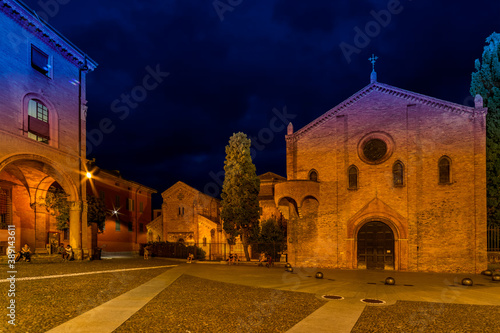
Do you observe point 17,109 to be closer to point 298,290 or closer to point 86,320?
point 86,320

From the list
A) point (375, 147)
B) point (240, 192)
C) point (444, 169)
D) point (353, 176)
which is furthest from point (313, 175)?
point (444, 169)

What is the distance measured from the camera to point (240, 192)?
97.5 feet

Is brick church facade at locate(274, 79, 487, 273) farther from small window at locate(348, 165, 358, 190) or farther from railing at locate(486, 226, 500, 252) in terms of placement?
railing at locate(486, 226, 500, 252)

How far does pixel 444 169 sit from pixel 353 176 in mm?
5346

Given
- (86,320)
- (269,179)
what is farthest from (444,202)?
(269,179)

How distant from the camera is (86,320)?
26.2ft

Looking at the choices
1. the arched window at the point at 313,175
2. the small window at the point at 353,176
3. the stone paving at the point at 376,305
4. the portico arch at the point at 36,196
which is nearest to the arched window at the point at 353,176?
the small window at the point at 353,176

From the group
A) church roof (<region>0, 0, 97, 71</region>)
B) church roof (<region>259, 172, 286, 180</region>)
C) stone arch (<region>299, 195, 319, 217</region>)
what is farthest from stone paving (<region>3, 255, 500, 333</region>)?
church roof (<region>259, 172, 286, 180</region>)

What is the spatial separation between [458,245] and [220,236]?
24129mm

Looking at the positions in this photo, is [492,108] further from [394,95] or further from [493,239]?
[493,239]

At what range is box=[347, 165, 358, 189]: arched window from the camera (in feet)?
77.7

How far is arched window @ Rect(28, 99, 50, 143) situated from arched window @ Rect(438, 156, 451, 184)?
79.4ft

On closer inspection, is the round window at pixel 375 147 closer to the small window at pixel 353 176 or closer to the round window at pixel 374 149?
the round window at pixel 374 149

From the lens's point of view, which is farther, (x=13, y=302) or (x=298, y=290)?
(x=298, y=290)
